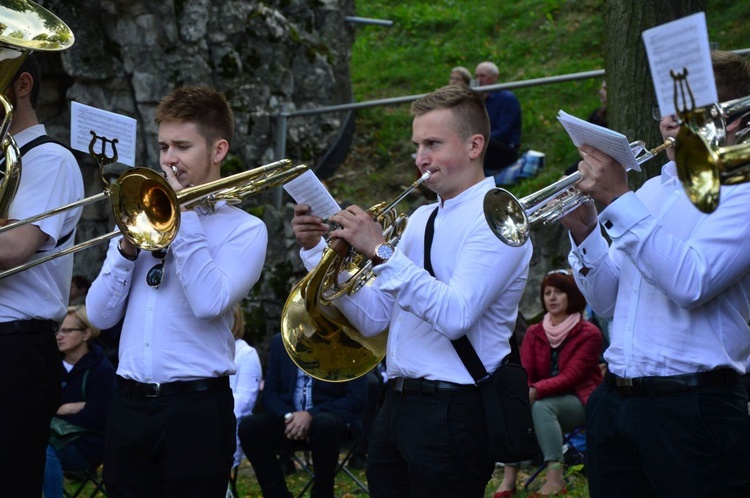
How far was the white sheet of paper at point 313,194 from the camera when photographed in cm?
410

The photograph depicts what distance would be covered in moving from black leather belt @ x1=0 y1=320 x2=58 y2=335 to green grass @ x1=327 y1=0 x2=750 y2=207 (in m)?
6.93

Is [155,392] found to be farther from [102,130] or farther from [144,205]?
[102,130]

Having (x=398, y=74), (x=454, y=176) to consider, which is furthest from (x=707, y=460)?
(x=398, y=74)

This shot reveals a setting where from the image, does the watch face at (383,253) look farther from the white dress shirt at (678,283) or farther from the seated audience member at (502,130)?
the seated audience member at (502,130)

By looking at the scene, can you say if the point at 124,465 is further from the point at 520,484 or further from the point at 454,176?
the point at 520,484

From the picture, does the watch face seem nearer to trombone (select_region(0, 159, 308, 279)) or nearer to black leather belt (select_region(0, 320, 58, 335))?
trombone (select_region(0, 159, 308, 279))

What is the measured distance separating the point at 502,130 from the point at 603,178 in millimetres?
7041

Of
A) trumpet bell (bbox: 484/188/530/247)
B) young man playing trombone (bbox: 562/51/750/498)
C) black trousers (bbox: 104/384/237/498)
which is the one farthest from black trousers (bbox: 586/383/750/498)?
black trousers (bbox: 104/384/237/498)

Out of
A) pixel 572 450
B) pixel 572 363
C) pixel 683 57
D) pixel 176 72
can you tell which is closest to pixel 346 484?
pixel 572 450

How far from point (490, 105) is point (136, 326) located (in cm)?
697

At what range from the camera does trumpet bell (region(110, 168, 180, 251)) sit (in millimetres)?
3979

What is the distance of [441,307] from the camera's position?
12.2 feet

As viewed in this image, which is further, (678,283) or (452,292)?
(452,292)

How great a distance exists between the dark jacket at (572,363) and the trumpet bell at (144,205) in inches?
141
